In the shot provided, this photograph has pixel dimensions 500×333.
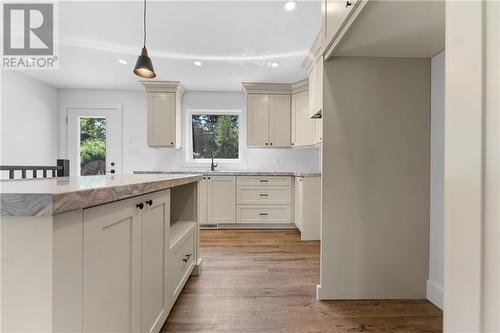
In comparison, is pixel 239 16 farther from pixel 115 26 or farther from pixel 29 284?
pixel 29 284

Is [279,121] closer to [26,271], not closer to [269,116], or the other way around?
[269,116]

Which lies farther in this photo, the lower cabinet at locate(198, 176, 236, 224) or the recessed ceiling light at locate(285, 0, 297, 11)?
the lower cabinet at locate(198, 176, 236, 224)

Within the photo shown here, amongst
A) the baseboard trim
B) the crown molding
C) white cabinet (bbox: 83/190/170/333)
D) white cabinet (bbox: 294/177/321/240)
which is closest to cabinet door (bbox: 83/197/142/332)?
white cabinet (bbox: 83/190/170/333)

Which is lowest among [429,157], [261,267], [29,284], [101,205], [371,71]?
[261,267]

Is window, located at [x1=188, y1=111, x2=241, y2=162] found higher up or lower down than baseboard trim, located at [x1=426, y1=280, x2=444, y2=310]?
higher up

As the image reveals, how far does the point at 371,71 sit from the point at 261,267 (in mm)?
1909

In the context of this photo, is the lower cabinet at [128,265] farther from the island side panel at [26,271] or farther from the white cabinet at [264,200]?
the white cabinet at [264,200]

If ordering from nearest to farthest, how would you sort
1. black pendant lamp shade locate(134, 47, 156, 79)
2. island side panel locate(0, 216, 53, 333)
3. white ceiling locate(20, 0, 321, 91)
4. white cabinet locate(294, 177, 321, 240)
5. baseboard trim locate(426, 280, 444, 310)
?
island side panel locate(0, 216, 53, 333) → baseboard trim locate(426, 280, 444, 310) → black pendant lamp shade locate(134, 47, 156, 79) → white ceiling locate(20, 0, 321, 91) → white cabinet locate(294, 177, 321, 240)

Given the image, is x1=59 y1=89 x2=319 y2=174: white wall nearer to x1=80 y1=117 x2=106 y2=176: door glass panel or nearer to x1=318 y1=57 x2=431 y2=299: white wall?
x1=80 y1=117 x2=106 y2=176: door glass panel

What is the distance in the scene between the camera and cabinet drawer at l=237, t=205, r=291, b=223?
369 centimetres

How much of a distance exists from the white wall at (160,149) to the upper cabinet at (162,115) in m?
0.38

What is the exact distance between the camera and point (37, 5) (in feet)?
7.24

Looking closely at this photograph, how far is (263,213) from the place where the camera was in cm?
369

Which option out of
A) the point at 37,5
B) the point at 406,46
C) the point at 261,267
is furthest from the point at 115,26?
the point at 261,267
